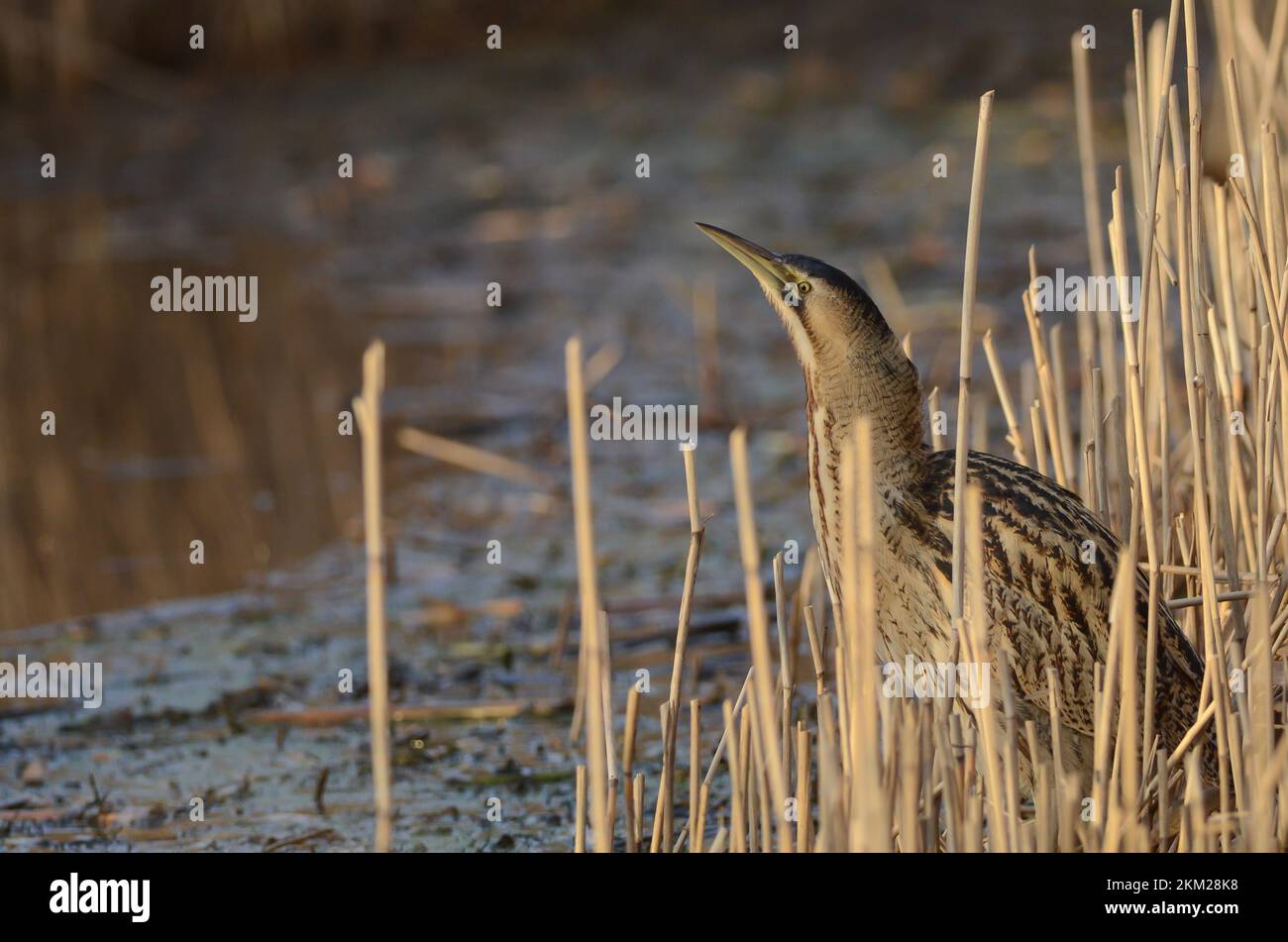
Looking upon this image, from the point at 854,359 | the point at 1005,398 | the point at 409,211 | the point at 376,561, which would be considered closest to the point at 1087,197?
the point at 1005,398

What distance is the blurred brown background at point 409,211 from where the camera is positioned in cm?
677

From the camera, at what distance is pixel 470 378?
7527 mm

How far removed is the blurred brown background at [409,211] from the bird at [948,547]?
9.08 ft

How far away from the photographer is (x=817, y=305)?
3312 millimetres

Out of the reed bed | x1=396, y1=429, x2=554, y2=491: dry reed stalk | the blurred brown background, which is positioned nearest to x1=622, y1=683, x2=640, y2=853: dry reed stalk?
the reed bed

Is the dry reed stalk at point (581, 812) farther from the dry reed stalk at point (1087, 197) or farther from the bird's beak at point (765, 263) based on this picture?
the dry reed stalk at point (1087, 197)

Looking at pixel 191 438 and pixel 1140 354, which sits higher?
pixel 191 438

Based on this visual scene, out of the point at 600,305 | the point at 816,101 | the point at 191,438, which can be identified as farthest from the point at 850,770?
the point at 816,101

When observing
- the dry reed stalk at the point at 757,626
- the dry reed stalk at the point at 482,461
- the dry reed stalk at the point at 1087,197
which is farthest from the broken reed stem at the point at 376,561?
the dry reed stalk at the point at 482,461

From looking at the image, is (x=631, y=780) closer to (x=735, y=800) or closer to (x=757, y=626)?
(x=735, y=800)

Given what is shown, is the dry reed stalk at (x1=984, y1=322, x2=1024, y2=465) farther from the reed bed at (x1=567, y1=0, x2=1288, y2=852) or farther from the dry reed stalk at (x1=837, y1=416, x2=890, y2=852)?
the dry reed stalk at (x1=837, y1=416, x2=890, y2=852)

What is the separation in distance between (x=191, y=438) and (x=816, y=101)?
4808 millimetres
